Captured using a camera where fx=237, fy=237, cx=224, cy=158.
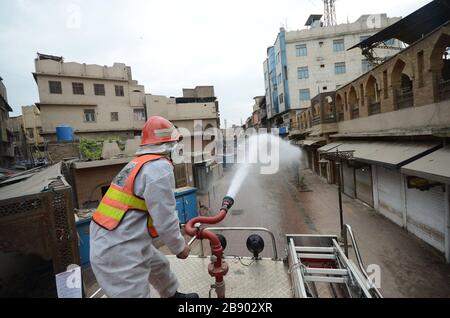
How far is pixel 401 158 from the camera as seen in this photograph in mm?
8133

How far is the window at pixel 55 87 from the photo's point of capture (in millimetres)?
25594

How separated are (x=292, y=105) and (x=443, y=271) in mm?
32336

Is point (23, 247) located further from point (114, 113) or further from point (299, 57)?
point (299, 57)

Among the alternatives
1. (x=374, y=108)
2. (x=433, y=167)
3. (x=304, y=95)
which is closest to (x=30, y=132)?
(x=304, y=95)

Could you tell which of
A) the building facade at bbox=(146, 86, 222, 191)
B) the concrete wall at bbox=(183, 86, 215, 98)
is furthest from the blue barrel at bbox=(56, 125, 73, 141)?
the concrete wall at bbox=(183, 86, 215, 98)

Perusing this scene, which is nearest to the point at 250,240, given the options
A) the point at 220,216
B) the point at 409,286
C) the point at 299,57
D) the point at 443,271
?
the point at 220,216

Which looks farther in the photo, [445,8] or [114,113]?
[114,113]

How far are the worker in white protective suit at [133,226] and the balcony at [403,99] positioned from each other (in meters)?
10.7

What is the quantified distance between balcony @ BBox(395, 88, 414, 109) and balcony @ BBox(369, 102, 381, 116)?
1436mm

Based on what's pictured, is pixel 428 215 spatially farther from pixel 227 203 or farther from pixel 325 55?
pixel 325 55

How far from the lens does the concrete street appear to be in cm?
663

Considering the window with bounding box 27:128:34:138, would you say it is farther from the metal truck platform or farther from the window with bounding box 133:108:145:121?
the metal truck platform

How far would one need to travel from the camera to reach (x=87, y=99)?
2759cm

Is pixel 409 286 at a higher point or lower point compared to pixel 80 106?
lower
